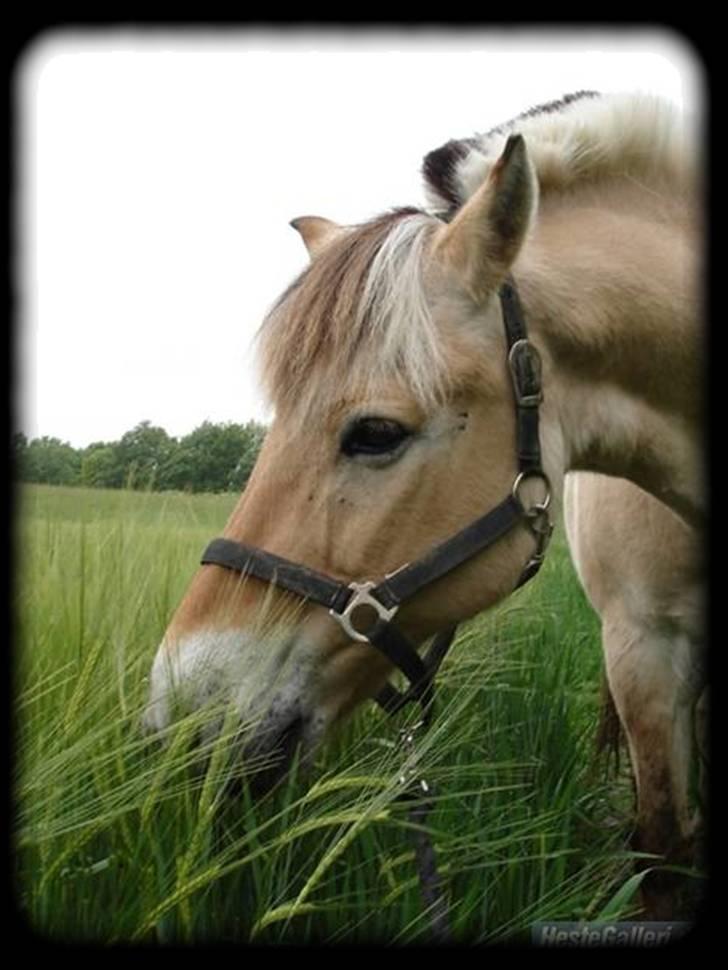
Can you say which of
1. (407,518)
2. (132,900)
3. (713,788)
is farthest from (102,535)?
(713,788)

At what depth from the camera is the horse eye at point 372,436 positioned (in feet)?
6.79

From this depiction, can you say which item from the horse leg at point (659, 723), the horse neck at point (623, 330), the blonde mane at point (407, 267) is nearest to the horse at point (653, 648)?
the horse leg at point (659, 723)

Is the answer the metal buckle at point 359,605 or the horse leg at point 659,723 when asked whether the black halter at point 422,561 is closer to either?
the metal buckle at point 359,605

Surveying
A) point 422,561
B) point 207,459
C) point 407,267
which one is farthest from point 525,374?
point 207,459

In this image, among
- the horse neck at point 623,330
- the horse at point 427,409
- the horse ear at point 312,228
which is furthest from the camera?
the horse ear at point 312,228

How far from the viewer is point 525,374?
2.18 m

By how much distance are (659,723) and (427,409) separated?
1598 millimetres

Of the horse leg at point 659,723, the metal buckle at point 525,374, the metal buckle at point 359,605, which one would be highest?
the metal buckle at point 525,374

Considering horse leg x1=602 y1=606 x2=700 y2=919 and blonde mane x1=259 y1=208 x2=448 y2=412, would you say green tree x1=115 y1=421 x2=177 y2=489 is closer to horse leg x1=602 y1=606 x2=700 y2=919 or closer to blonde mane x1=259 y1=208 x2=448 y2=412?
blonde mane x1=259 y1=208 x2=448 y2=412

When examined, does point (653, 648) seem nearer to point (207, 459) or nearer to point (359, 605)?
point (359, 605)

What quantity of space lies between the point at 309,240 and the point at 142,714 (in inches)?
62.7

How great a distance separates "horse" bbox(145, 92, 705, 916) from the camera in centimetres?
200

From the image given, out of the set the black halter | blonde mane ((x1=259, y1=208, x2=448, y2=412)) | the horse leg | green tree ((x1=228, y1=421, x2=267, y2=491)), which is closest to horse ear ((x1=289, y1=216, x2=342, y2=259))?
blonde mane ((x1=259, y1=208, x2=448, y2=412))

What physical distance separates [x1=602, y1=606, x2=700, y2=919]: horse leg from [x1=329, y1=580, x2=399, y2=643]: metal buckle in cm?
131
